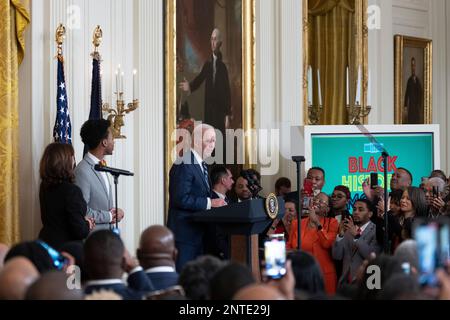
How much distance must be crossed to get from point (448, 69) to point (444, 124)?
94cm

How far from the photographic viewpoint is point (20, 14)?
7.96 m

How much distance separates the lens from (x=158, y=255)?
4.38 meters

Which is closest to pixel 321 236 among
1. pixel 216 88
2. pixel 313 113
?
pixel 216 88

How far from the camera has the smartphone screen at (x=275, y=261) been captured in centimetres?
374

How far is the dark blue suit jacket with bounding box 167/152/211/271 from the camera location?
7.29 m

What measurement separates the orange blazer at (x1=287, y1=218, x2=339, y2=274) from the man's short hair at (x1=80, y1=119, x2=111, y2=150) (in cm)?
206

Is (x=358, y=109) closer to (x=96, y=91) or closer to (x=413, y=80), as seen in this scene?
(x=413, y=80)

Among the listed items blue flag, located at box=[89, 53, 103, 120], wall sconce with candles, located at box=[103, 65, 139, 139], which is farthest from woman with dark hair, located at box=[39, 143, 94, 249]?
wall sconce with candles, located at box=[103, 65, 139, 139]

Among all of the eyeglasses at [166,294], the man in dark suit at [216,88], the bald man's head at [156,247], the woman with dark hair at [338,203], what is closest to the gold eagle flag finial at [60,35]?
the man in dark suit at [216,88]

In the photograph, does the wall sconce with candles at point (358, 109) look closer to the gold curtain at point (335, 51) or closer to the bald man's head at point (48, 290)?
the gold curtain at point (335, 51)
